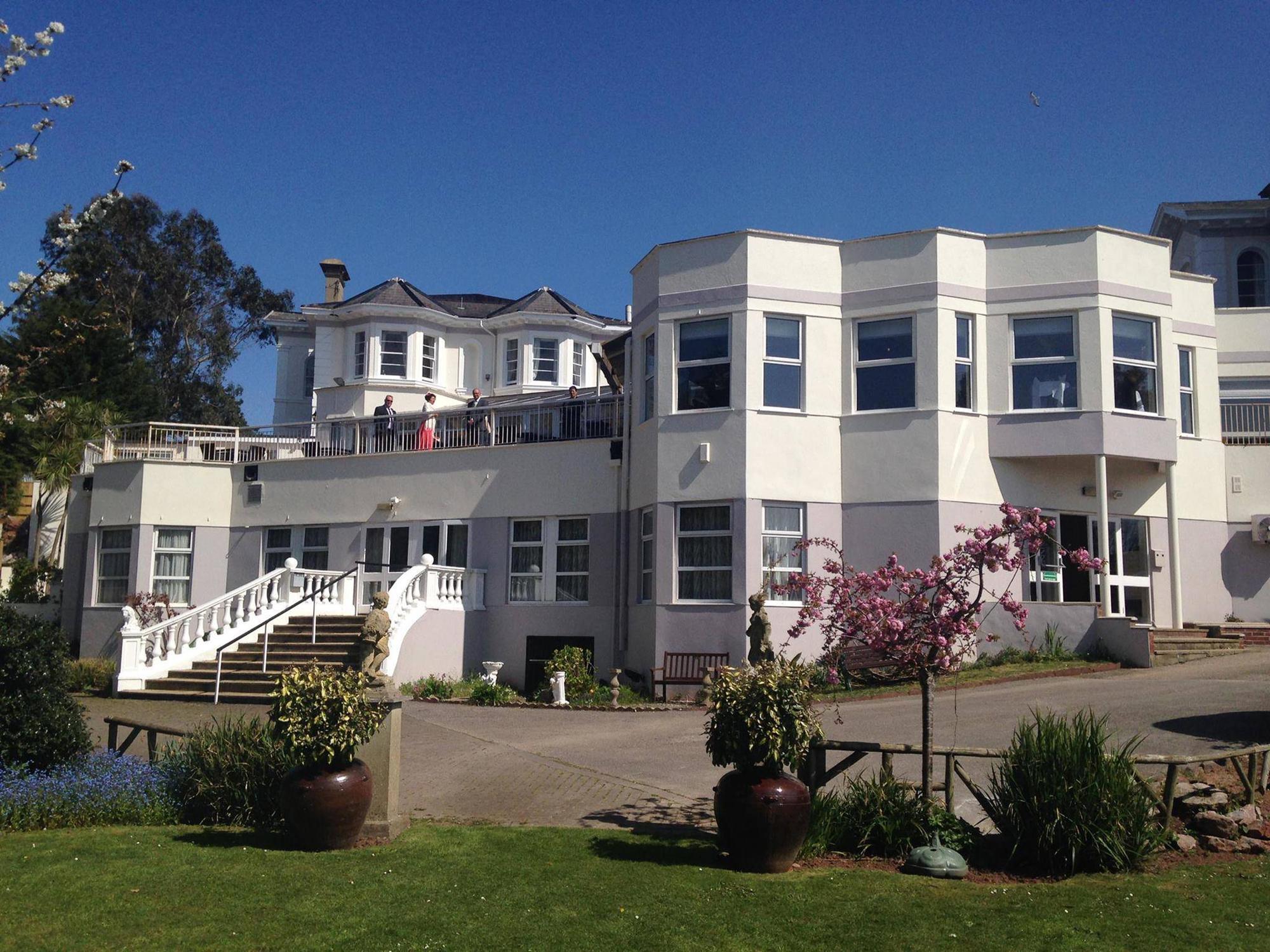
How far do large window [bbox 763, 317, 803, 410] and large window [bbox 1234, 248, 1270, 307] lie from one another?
17.9m

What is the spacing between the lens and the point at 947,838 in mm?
10016

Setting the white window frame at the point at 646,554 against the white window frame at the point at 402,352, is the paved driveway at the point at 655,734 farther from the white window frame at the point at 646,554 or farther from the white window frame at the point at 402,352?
the white window frame at the point at 402,352

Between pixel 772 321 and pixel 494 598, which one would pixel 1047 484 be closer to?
pixel 772 321

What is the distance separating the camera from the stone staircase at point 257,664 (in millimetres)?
19938

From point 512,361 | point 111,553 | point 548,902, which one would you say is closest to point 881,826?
point 548,902

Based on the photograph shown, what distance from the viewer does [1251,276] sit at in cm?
3256

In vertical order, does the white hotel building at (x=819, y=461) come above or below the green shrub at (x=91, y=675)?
above

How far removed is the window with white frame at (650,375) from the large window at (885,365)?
149 inches

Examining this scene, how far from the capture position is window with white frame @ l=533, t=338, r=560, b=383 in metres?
37.3

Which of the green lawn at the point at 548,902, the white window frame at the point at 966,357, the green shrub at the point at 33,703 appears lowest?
the green lawn at the point at 548,902

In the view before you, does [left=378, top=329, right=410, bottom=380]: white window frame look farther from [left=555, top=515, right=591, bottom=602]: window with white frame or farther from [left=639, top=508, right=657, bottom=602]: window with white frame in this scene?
[left=639, top=508, right=657, bottom=602]: window with white frame

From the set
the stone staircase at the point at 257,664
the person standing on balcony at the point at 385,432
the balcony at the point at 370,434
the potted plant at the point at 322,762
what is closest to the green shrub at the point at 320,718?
the potted plant at the point at 322,762

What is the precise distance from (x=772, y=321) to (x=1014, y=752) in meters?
12.5

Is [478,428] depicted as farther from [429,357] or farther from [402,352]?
[429,357]
